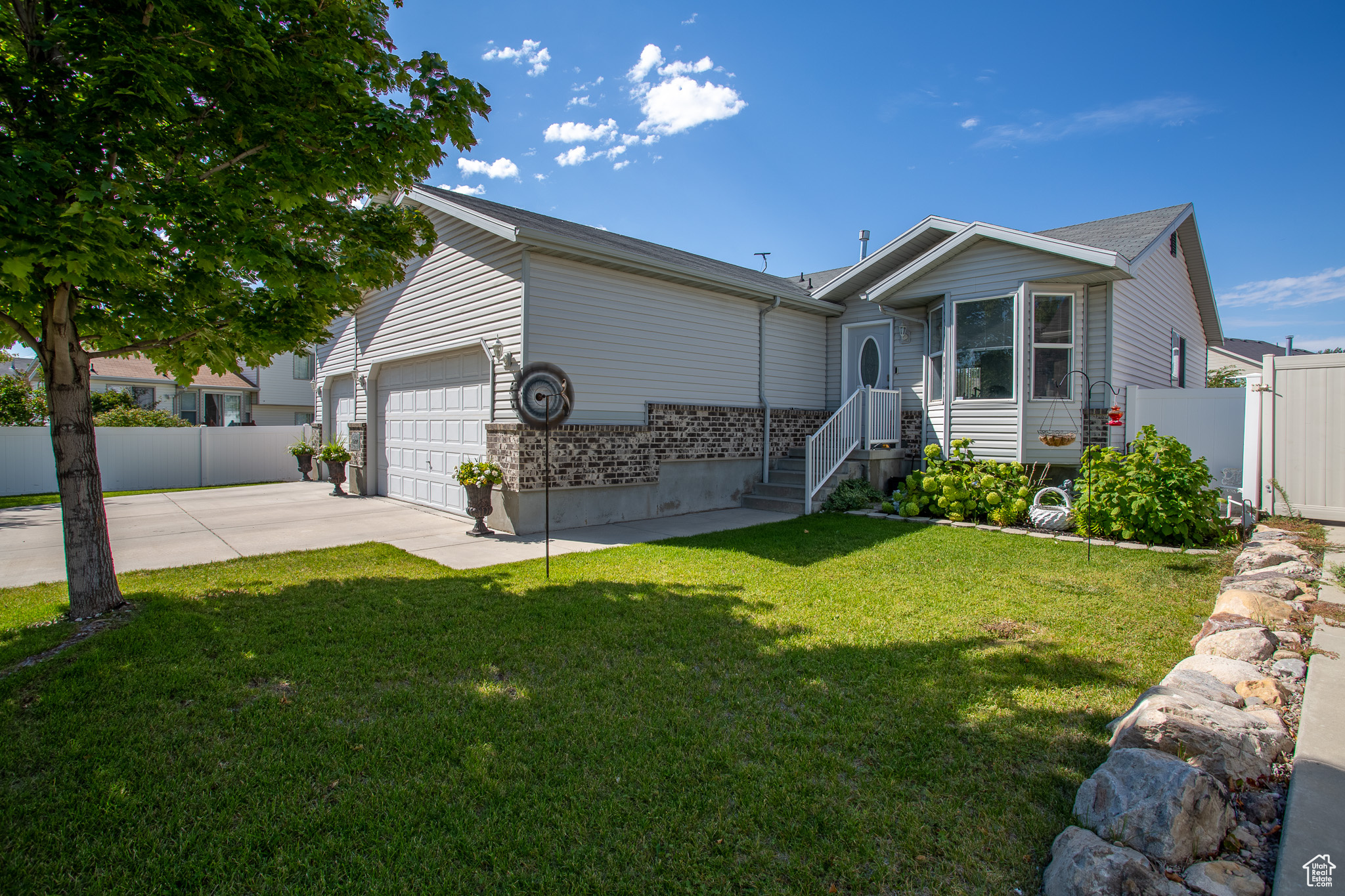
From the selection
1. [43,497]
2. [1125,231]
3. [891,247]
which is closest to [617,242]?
[891,247]

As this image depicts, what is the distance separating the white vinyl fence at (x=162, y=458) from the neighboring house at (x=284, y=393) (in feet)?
26.7

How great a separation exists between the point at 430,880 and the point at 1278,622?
4.89 meters

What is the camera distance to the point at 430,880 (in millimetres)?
1974

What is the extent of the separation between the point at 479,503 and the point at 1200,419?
1045cm

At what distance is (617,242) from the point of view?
435 inches

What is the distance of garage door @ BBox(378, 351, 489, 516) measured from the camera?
9391 millimetres

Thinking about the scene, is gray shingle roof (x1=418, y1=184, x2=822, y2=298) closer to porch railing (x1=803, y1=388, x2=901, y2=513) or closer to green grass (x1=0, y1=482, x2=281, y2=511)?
porch railing (x1=803, y1=388, x2=901, y2=513)

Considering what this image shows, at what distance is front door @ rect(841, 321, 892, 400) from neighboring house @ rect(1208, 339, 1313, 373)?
21865 mm

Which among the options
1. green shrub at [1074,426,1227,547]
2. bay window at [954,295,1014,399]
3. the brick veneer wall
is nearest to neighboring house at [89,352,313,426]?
the brick veneer wall

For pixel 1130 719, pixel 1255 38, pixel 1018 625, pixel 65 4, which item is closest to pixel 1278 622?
pixel 1018 625

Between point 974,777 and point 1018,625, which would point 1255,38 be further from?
point 974,777

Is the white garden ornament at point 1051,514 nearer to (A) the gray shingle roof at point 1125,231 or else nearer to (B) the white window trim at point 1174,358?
(A) the gray shingle roof at point 1125,231

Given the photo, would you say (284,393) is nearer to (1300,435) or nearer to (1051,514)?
(1051,514)

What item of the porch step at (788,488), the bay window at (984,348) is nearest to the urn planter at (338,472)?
the porch step at (788,488)
